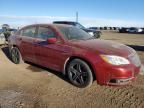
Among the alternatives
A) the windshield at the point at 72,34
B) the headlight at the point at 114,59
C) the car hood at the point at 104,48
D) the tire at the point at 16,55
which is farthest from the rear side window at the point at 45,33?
the headlight at the point at 114,59

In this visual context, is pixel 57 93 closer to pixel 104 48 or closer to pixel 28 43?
pixel 104 48

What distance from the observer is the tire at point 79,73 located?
16.4 ft

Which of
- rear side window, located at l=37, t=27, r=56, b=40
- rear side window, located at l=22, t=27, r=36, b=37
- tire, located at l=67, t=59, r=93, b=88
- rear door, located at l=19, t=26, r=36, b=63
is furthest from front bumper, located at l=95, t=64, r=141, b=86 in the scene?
rear side window, located at l=22, t=27, r=36, b=37

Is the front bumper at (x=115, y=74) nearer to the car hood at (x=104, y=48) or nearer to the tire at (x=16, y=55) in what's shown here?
the car hood at (x=104, y=48)

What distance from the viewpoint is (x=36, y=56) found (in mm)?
6395

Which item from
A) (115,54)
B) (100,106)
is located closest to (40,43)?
(115,54)

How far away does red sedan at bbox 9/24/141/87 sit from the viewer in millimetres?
4758

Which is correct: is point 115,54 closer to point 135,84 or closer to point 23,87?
point 135,84

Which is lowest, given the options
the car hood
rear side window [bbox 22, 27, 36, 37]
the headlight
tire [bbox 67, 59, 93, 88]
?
tire [bbox 67, 59, 93, 88]

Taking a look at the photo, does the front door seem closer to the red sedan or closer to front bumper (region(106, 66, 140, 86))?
the red sedan

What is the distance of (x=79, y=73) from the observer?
5.21m

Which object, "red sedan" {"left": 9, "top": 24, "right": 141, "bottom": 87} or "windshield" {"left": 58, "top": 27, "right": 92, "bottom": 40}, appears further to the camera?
"windshield" {"left": 58, "top": 27, "right": 92, "bottom": 40}

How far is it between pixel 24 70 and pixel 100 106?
333 cm

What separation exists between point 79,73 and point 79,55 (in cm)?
45
